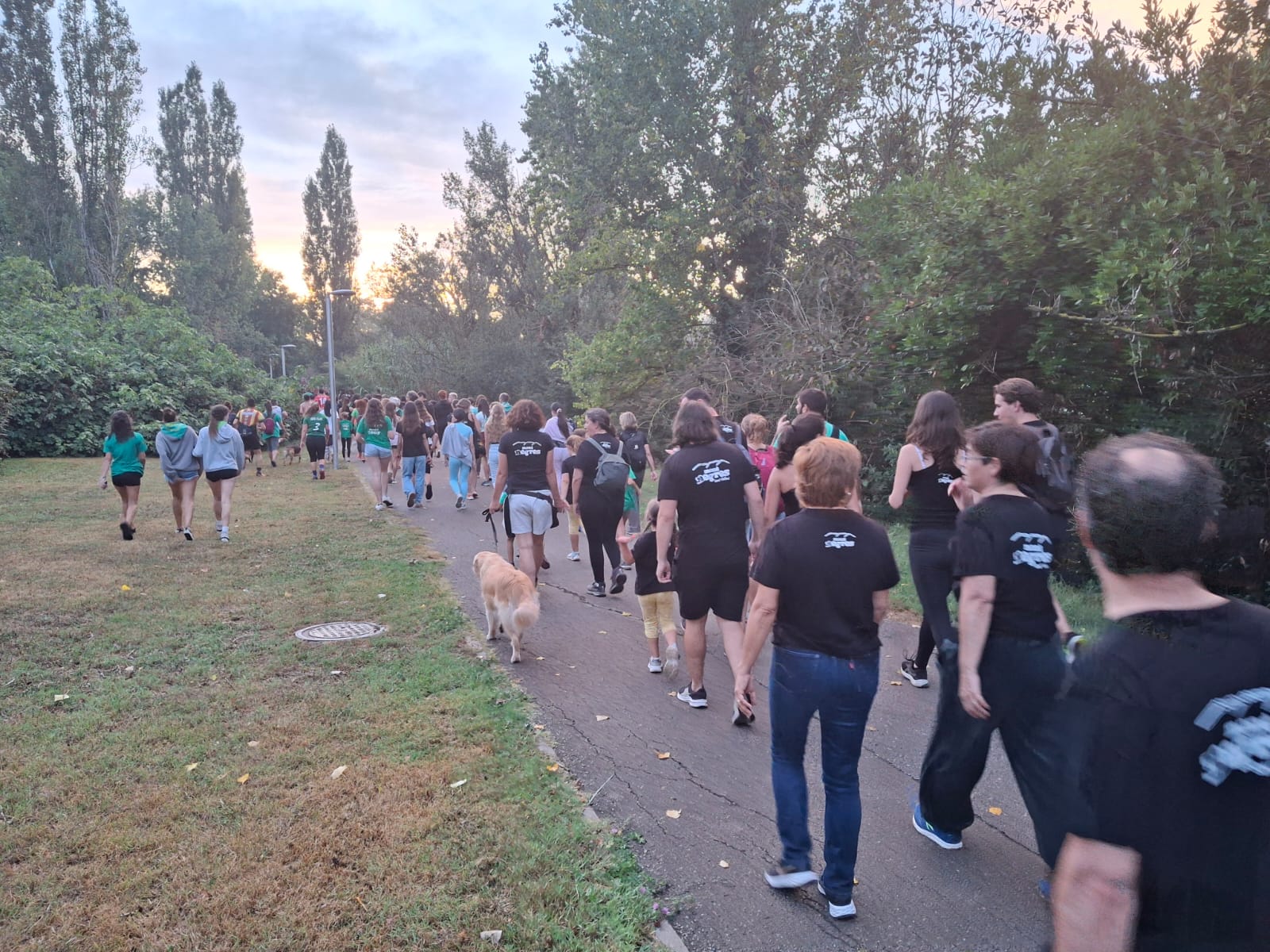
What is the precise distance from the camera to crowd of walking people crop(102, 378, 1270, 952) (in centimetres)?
151

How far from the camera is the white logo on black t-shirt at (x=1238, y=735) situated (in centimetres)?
147

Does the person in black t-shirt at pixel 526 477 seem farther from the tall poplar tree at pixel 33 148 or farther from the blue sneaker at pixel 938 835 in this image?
the tall poplar tree at pixel 33 148

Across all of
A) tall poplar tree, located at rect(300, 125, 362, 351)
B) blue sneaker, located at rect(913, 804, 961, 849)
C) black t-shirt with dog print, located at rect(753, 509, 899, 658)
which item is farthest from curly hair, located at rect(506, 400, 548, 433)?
tall poplar tree, located at rect(300, 125, 362, 351)

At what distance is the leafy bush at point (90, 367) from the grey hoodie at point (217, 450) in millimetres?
12980

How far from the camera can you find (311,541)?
464 inches

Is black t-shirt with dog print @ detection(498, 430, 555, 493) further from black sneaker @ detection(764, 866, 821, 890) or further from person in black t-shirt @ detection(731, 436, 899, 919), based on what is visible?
black sneaker @ detection(764, 866, 821, 890)

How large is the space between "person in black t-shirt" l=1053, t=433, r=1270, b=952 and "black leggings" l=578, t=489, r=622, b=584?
6.63 metres

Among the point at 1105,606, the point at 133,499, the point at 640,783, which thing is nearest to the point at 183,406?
the point at 133,499

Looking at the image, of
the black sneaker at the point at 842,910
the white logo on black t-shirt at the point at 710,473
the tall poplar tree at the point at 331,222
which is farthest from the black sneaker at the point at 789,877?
the tall poplar tree at the point at 331,222

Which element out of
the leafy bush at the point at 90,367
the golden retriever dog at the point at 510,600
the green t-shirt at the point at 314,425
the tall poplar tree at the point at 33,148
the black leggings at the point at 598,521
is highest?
the tall poplar tree at the point at 33,148

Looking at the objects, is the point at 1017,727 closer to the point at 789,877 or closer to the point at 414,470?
the point at 789,877

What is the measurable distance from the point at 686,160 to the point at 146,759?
18.1 m

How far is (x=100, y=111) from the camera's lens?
39.6 m

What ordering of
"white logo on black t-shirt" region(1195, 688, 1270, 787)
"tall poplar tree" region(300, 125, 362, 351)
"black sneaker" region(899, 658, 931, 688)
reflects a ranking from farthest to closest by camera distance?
"tall poplar tree" region(300, 125, 362, 351) < "black sneaker" region(899, 658, 931, 688) < "white logo on black t-shirt" region(1195, 688, 1270, 787)
